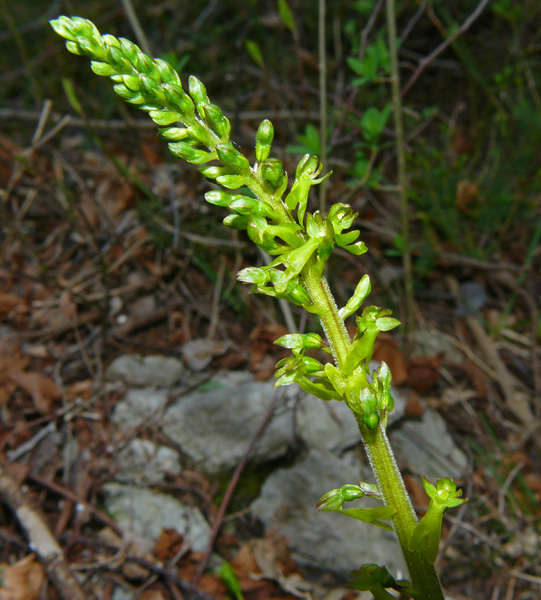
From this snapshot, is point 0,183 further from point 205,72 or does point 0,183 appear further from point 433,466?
point 433,466

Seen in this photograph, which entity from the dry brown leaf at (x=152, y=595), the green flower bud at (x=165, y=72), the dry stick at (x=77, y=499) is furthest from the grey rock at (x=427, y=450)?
the green flower bud at (x=165, y=72)

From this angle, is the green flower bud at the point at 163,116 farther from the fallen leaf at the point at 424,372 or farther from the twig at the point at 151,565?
the fallen leaf at the point at 424,372

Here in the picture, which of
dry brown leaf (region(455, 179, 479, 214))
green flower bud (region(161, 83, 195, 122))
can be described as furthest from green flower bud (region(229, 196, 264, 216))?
dry brown leaf (region(455, 179, 479, 214))

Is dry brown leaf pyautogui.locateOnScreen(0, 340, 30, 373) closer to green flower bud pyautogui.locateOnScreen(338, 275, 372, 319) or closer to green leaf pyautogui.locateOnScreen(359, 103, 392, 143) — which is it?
green leaf pyautogui.locateOnScreen(359, 103, 392, 143)

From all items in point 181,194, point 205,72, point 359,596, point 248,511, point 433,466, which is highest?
point 205,72

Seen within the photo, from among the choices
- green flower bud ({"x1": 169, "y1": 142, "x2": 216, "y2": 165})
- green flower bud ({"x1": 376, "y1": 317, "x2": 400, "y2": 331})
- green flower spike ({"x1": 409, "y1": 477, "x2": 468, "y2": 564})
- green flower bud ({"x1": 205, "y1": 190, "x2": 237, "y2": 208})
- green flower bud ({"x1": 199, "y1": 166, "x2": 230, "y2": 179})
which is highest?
green flower bud ({"x1": 169, "y1": 142, "x2": 216, "y2": 165})

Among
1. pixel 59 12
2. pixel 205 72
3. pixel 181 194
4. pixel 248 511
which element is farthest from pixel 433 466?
pixel 59 12
